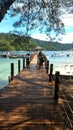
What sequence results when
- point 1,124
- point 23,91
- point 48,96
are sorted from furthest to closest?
point 23,91 → point 48,96 → point 1,124

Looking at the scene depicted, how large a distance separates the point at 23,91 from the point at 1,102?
9.06ft

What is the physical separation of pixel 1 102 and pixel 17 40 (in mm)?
4596

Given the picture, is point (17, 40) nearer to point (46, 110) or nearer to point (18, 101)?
point (18, 101)

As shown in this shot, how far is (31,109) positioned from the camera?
31.4ft

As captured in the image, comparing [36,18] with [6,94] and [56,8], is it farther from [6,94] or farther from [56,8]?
[6,94]

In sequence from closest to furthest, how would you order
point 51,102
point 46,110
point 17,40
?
point 46,110 → point 51,102 → point 17,40

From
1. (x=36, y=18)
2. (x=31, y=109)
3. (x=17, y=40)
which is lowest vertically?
(x=31, y=109)

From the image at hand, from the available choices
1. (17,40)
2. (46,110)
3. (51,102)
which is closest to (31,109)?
(46,110)

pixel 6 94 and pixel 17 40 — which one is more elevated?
pixel 17 40

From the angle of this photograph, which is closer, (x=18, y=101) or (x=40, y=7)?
(x=18, y=101)

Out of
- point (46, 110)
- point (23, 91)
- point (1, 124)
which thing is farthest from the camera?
point (23, 91)

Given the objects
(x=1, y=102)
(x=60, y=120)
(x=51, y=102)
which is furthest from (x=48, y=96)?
(x=60, y=120)

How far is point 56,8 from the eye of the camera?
13.9 metres

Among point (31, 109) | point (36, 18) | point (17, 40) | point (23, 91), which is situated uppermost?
point (36, 18)
